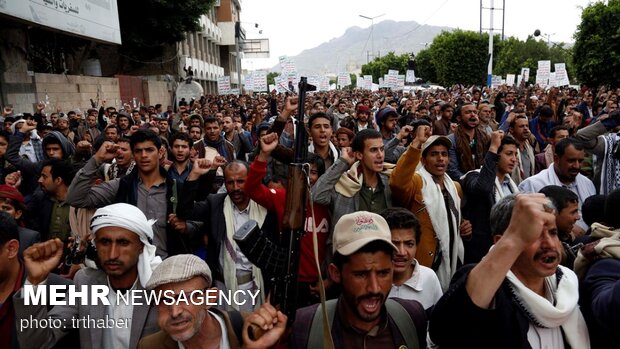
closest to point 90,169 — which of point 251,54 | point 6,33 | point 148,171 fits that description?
point 148,171

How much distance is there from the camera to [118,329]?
7.19 ft

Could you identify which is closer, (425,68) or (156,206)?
(156,206)

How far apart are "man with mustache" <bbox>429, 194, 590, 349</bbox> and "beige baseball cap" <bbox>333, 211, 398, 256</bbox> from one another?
1.12 feet

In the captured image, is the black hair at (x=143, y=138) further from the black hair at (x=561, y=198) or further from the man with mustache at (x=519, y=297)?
the black hair at (x=561, y=198)

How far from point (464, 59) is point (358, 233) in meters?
39.9

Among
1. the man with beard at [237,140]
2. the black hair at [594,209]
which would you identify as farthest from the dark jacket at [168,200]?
the man with beard at [237,140]

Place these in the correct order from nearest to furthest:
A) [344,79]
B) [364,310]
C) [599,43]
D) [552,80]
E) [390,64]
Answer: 1. [364,310]
2. [599,43]
3. [552,80]
4. [344,79]
5. [390,64]

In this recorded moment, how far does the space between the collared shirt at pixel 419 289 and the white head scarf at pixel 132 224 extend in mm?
1241

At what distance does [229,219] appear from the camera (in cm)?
324

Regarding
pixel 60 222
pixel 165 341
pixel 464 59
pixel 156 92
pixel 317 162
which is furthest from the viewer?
pixel 464 59

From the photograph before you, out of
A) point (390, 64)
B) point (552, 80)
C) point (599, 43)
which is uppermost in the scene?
point (390, 64)

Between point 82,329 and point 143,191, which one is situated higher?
point 143,191

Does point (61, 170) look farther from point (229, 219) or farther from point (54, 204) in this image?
point (229, 219)

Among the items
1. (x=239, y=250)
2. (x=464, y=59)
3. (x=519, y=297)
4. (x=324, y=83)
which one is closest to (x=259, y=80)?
(x=324, y=83)
